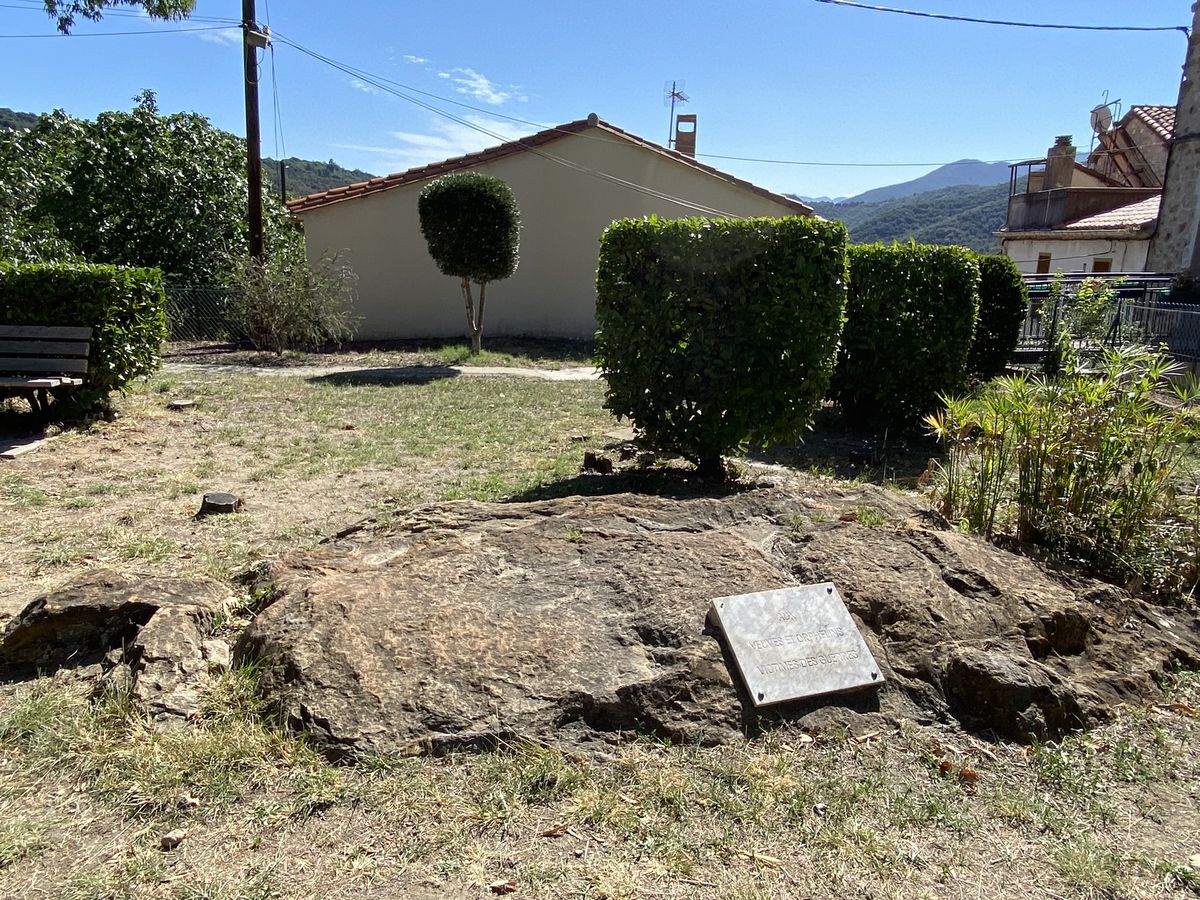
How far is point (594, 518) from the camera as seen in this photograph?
4.34 meters

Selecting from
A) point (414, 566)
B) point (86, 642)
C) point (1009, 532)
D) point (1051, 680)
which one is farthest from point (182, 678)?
point (1009, 532)

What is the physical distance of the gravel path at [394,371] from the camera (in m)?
12.8

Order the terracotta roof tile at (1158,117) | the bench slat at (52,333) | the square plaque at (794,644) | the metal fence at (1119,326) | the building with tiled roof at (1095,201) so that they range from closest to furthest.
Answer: the square plaque at (794,644) → the bench slat at (52,333) → the metal fence at (1119,326) → the building with tiled roof at (1095,201) → the terracotta roof tile at (1158,117)

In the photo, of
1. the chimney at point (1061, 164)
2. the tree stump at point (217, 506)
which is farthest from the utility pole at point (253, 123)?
the chimney at point (1061, 164)

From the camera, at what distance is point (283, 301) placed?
14930 mm

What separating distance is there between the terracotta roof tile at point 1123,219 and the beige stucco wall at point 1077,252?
409mm

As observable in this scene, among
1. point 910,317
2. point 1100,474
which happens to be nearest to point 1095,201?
point 910,317

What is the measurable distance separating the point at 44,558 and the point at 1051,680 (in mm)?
5099

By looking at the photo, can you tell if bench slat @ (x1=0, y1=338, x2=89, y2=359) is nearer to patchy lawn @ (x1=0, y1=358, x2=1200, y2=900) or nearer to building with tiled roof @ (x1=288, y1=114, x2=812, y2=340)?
patchy lawn @ (x1=0, y1=358, x2=1200, y2=900)

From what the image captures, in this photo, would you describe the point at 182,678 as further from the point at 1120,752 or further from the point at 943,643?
the point at 1120,752

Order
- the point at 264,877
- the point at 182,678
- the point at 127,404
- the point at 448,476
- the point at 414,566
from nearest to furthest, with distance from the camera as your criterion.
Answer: the point at 264,877, the point at 182,678, the point at 414,566, the point at 448,476, the point at 127,404

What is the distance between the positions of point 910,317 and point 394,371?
821cm

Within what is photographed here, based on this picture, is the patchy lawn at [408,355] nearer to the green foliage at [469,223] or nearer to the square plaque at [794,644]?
the green foliage at [469,223]

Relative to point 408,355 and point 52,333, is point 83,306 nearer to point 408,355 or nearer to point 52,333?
point 52,333
